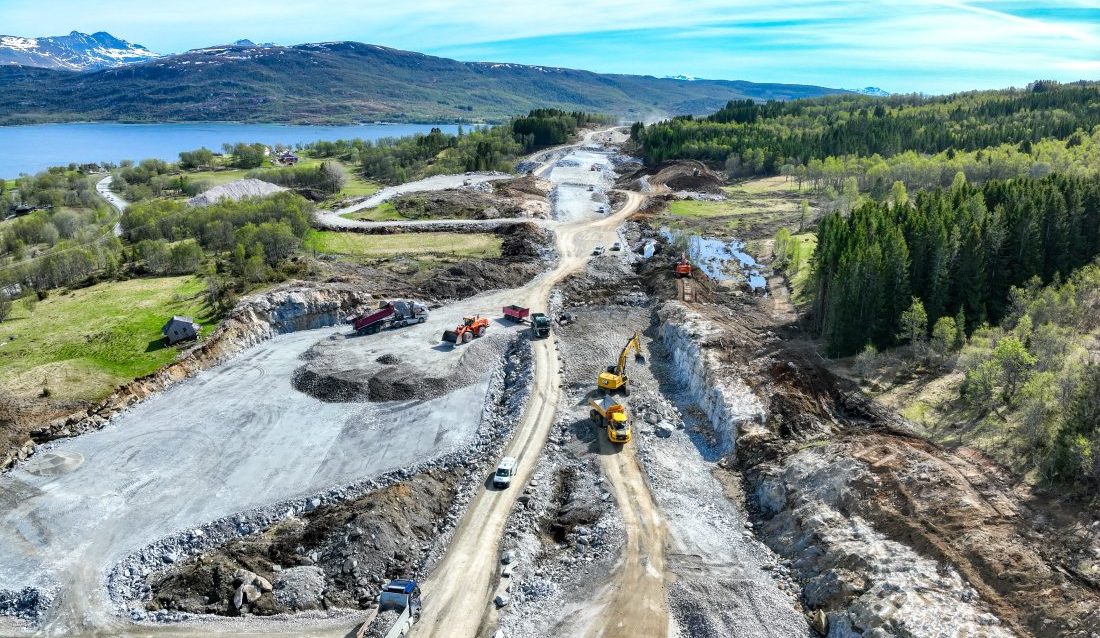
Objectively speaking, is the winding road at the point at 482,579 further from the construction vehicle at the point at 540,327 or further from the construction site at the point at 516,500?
the construction vehicle at the point at 540,327

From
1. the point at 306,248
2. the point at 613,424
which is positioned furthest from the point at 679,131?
the point at 613,424

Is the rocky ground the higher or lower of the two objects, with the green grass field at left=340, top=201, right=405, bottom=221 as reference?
lower

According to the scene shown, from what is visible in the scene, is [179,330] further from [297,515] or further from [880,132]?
[880,132]

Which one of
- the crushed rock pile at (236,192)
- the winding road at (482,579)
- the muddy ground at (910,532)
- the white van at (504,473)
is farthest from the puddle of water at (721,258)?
the crushed rock pile at (236,192)

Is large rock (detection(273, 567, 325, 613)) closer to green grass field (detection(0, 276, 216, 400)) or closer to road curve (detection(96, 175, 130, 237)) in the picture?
green grass field (detection(0, 276, 216, 400))

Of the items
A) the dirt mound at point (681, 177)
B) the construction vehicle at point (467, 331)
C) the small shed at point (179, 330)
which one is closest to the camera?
the small shed at point (179, 330)

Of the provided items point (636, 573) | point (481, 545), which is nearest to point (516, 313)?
point (481, 545)

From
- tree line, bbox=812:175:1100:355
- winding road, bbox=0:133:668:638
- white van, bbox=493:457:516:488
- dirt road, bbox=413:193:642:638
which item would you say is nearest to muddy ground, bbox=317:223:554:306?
dirt road, bbox=413:193:642:638
